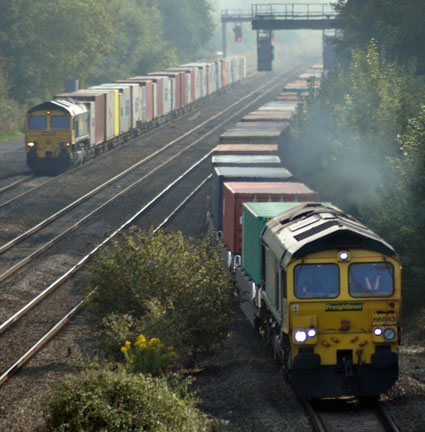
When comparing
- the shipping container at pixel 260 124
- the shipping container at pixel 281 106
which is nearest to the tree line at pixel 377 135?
the shipping container at pixel 260 124

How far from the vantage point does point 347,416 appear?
1384cm

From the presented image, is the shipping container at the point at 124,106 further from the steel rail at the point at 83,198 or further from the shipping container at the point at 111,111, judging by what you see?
the steel rail at the point at 83,198

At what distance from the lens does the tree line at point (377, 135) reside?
71.0ft

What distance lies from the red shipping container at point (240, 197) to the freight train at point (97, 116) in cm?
2005

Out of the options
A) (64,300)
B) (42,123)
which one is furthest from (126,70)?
(64,300)

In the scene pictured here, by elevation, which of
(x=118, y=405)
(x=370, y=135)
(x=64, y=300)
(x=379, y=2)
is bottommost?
(x=64, y=300)

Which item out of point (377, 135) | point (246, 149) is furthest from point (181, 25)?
point (377, 135)

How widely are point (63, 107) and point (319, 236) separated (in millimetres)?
30096

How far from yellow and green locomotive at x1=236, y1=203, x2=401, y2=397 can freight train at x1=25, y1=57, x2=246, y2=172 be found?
2985cm

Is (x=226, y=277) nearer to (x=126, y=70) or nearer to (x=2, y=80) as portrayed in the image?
(x=2, y=80)

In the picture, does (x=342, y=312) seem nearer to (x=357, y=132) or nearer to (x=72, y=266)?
(x=72, y=266)

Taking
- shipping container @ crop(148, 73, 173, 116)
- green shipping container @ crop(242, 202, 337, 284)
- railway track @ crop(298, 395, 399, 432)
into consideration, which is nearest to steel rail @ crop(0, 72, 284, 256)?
shipping container @ crop(148, 73, 173, 116)

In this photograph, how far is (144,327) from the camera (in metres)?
15.9

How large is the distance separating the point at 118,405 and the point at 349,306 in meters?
4.73
